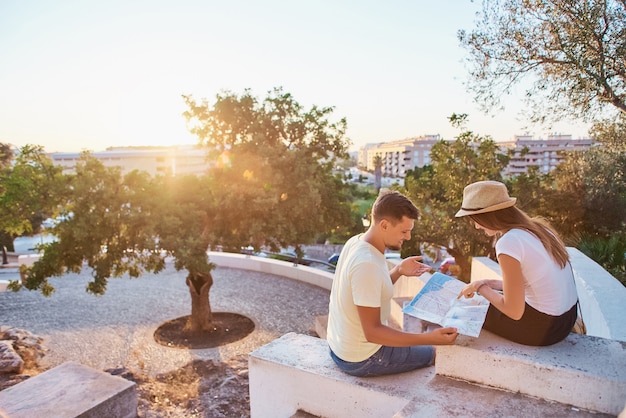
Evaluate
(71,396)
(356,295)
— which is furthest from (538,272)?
(71,396)

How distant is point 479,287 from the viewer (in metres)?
2.81

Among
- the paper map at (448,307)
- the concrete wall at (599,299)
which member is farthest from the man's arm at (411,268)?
the concrete wall at (599,299)

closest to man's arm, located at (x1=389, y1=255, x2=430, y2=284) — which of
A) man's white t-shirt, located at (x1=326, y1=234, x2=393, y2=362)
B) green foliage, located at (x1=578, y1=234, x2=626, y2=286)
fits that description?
man's white t-shirt, located at (x1=326, y1=234, x2=393, y2=362)

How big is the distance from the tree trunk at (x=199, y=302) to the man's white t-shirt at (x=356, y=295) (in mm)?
8662

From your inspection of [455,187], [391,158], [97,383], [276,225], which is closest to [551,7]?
[455,187]

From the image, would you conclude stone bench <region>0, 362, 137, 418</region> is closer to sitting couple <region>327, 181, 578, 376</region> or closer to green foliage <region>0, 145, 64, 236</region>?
sitting couple <region>327, 181, 578, 376</region>

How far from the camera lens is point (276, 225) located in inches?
388

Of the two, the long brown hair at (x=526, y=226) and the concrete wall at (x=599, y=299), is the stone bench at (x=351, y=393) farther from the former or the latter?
the concrete wall at (x=599, y=299)

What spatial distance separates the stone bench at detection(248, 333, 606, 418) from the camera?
8.11 feet

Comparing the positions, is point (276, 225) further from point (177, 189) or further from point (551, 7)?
point (551, 7)

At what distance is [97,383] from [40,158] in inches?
222

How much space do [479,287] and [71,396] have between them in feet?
15.9

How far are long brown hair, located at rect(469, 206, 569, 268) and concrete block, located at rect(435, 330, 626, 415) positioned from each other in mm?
560

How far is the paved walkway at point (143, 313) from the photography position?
9867 millimetres
